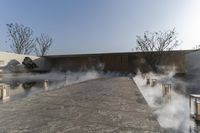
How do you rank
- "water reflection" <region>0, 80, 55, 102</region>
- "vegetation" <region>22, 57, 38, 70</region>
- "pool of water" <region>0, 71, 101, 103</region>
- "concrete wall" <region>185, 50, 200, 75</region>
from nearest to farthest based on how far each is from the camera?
"water reflection" <region>0, 80, 55, 102</region>, "pool of water" <region>0, 71, 101, 103</region>, "concrete wall" <region>185, 50, 200, 75</region>, "vegetation" <region>22, 57, 38, 70</region>

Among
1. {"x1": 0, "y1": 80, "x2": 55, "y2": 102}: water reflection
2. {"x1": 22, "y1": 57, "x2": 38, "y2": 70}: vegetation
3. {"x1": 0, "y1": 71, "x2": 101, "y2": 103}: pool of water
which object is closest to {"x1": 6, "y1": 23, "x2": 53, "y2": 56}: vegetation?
{"x1": 22, "y1": 57, "x2": 38, "y2": 70}: vegetation

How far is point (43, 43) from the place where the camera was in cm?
2819

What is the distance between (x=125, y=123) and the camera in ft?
8.47

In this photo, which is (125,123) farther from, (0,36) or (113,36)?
(0,36)

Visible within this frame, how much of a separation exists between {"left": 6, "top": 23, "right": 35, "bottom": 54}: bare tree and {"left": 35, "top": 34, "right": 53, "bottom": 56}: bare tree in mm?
1800

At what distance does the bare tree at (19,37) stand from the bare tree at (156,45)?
45.1 feet

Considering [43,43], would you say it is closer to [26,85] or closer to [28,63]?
[28,63]

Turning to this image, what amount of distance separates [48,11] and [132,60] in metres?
8.23

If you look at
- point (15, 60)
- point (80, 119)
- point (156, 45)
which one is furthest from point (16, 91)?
point (156, 45)

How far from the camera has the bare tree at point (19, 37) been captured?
82.5 feet

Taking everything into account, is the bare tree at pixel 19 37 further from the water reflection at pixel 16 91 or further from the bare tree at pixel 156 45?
the water reflection at pixel 16 91

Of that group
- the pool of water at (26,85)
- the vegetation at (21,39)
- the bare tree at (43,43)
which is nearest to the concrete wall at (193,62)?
the pool of water at (26,85)

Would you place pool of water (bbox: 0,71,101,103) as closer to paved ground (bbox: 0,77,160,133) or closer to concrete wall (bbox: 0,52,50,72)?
concrete wall (bbox: 0,52,50,72)

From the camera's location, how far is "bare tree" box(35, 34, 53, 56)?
27994mm
